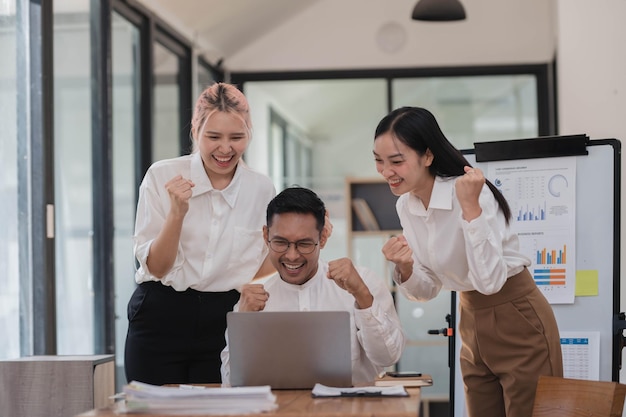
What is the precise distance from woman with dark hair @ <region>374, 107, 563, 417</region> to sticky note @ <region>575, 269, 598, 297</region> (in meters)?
0.79

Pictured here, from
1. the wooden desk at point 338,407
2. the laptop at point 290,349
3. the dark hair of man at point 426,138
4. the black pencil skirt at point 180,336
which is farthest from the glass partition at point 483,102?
the wooden desk at point 338,407

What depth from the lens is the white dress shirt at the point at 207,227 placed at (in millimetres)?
3107

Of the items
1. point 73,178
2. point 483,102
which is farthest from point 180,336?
point 483,102

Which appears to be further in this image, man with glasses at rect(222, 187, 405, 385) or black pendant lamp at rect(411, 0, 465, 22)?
black pendant lamp at rect(411, 0, 465, 22)

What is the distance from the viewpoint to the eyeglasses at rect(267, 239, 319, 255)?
2766 millimetres

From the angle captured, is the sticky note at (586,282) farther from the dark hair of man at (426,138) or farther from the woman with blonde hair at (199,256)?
the woman with blonde hair at (199,256)

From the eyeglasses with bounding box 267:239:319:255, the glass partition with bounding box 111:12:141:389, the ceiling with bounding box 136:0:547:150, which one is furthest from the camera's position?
the ceiling with bounding box 136:0:547:150

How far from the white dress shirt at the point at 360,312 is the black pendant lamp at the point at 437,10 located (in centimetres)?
336

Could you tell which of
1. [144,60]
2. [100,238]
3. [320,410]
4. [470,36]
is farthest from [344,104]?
[320,410]

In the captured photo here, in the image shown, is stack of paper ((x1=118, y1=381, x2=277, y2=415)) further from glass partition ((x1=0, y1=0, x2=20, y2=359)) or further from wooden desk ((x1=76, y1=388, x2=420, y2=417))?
glass partition ((x1=0, y1=0, x2=20, y2=359))

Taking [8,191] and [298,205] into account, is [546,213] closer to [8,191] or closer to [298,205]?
[298,205]

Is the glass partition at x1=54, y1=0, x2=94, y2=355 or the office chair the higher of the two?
the glass partition at x1=54, y1=0, x2=94, y2=355

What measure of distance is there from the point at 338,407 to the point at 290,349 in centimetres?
Answer: 30

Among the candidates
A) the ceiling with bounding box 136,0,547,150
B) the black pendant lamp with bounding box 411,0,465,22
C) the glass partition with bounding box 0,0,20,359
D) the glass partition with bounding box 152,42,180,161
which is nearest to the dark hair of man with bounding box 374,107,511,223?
the glass partition with bounding box 0,0,20,359
